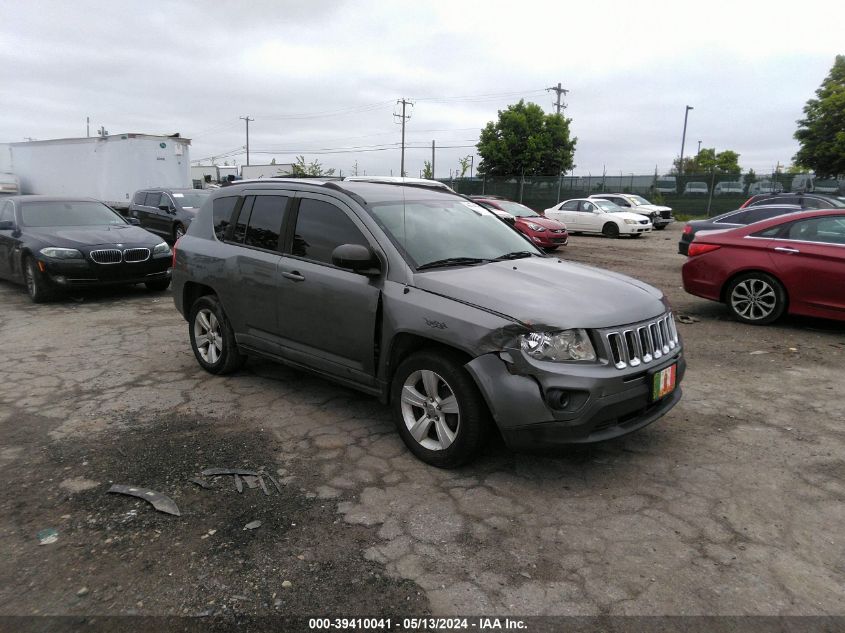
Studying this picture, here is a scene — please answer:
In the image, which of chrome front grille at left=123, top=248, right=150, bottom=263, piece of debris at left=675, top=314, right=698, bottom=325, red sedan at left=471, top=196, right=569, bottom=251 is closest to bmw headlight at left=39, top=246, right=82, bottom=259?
chrome front grille at left=123, top=248, right=150, bottom=263

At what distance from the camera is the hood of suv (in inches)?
133

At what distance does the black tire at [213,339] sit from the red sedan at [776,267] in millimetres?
5957

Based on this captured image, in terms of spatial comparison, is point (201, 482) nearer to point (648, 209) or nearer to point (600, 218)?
point (600, 218)

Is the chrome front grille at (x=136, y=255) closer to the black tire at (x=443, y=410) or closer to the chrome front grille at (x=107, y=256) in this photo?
the chrome front grille at (x=107, y=256)

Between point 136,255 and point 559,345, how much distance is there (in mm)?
7838

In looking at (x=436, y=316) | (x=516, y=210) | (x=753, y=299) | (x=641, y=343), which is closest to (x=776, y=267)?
(x=753, y=299)

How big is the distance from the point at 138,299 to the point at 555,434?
26.3ft

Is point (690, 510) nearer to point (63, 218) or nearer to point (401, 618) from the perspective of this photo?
point (401, 618)

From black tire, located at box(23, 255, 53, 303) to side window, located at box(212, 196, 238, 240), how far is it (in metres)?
4.79

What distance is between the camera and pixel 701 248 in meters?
7.85

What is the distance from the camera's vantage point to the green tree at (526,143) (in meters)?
39.7

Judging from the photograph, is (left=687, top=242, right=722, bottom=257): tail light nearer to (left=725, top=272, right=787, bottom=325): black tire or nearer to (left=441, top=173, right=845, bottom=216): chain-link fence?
(left=725, top=272, right=787, bottom=325): black tire

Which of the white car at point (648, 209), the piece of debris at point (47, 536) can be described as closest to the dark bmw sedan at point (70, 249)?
the piece of debris at point (47, 536)

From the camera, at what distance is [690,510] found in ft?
10.7
